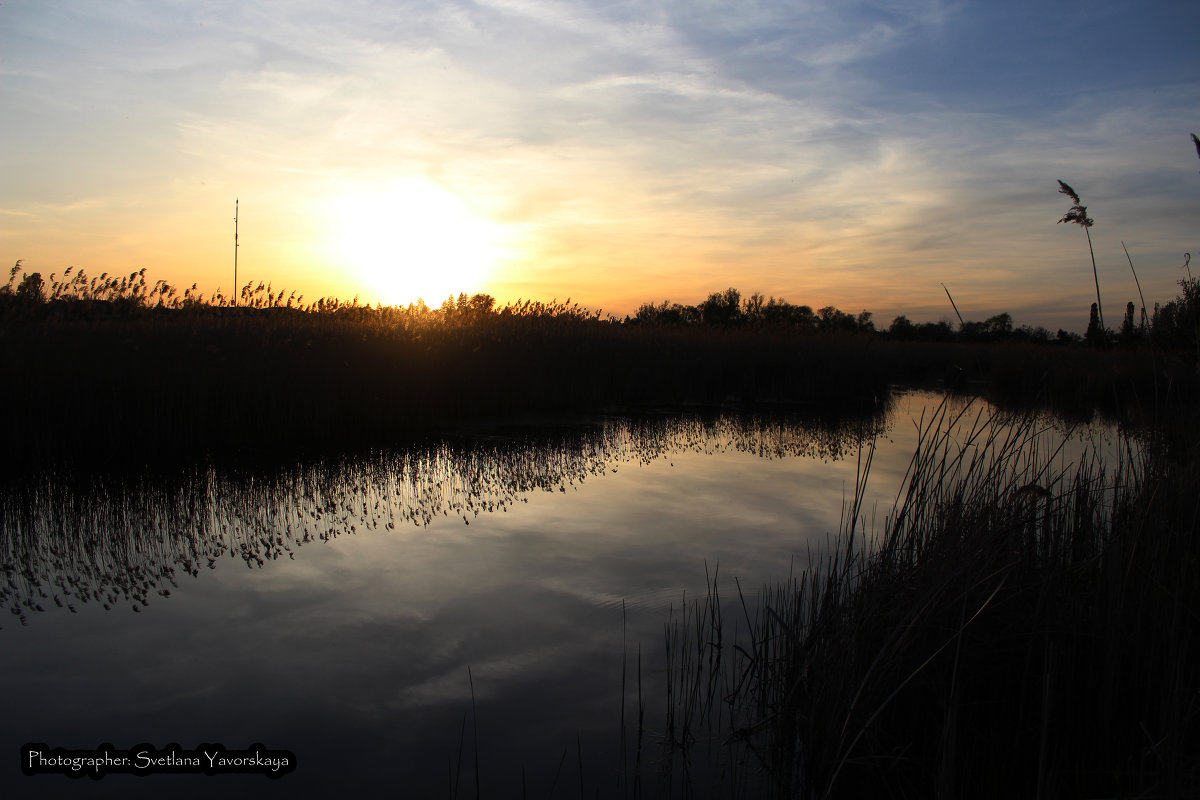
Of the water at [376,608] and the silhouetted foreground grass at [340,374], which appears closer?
the water at [376,608]

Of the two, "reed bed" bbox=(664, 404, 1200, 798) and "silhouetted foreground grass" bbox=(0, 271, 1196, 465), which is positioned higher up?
"silhouetted foreground grass" bbox=(0, 271, 1196, 465)

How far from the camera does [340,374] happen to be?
10.2 meters

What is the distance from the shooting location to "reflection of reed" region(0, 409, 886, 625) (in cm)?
412

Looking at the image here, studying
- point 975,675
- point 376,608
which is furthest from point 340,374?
point 975,675

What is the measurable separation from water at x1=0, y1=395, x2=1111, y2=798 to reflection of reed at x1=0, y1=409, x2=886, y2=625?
0.03 meters

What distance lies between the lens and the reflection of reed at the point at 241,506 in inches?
162

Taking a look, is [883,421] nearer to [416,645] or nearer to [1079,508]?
[1079,508]

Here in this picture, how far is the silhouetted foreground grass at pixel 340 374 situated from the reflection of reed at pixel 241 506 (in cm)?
122

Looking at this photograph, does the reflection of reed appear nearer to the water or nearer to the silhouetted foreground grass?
the water

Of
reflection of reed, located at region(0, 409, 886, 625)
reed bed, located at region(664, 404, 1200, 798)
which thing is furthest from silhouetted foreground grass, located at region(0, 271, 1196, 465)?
reflection of reed, located at region(0, 409, 886, 625)

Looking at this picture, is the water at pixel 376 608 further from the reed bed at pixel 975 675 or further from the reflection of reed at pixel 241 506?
the reed bed at pixel 975 675

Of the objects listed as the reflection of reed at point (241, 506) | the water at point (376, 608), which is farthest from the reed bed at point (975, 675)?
the reflection of reed at point (241, 506)

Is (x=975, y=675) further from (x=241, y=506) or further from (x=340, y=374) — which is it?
(x=340, y=374)

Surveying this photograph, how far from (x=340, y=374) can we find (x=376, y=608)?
705 cm
